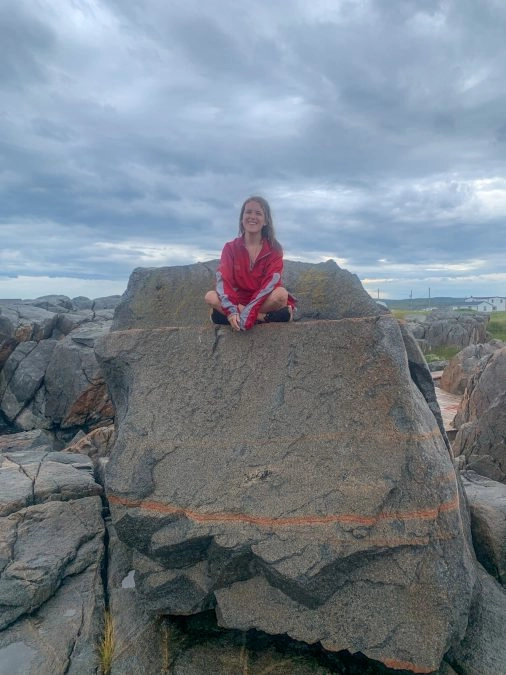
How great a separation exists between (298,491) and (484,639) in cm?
201

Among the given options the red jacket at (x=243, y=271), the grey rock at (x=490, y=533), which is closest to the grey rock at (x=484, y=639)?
the grey rock at (x=490, y=533)

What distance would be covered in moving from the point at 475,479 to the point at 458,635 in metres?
3.28

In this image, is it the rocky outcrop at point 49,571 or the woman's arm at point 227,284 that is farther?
the woman's arm at point 227,284

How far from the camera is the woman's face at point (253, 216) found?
5770mm

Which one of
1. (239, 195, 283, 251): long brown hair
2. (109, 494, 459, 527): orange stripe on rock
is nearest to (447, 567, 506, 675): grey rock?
(109, 494, 459, 527): orange stripe on rock

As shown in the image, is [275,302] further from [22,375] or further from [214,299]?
[22,375]

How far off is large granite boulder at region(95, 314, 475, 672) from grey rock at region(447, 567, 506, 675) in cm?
37

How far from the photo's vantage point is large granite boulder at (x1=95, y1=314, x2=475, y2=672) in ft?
14.1

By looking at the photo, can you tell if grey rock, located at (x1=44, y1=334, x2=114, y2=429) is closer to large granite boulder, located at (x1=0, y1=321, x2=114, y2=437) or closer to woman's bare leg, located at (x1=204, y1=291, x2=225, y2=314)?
large granite boulder, located at (x1=0, y1=321, x2=114, y2=437)

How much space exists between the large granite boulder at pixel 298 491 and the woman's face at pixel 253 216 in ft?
3.74

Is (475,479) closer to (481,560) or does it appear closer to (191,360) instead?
(481,560)

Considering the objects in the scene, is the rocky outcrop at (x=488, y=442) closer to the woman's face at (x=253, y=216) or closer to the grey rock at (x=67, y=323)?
the woman's face at (x=253, y=216)

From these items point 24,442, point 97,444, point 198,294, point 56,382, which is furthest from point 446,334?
point 198,294

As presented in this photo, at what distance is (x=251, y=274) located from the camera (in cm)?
586
